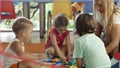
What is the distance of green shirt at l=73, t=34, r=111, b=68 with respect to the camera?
1625mm

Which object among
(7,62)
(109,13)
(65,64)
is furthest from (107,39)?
(7,62)

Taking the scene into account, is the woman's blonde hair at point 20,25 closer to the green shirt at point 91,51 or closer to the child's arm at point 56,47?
the green shirt at point 91,51

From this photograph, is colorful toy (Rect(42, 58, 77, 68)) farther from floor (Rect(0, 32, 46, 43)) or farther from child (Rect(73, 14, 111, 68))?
floor (Rect(0, 32, 46, 43))

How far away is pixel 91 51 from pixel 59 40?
755 mm

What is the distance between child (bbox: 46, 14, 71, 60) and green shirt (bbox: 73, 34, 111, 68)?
61cm

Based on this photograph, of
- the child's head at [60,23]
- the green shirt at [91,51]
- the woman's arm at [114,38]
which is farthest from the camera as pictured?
the child's head at [60,23]

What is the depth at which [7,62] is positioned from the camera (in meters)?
1.79

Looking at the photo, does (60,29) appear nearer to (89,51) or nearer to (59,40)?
(59,40)

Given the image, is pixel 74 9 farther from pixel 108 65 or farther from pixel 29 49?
pixel 108 65

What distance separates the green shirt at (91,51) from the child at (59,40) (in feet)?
2.02

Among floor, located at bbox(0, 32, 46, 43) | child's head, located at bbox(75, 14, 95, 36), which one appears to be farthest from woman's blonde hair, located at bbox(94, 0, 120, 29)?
floor, located at bbox(0, 32, 46, 43)

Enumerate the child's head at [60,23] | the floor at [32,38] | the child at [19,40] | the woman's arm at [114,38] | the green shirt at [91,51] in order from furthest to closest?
1. the floor at [32,38]
2. the child's head at [60,23]
3. the woman's arm at [114,38]
4. the child at [19,40]
5. the green shirt at [91,51]

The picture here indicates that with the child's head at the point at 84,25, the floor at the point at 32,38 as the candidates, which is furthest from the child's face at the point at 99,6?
the floor at the point at 32,38

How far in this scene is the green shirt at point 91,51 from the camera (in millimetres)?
1625
